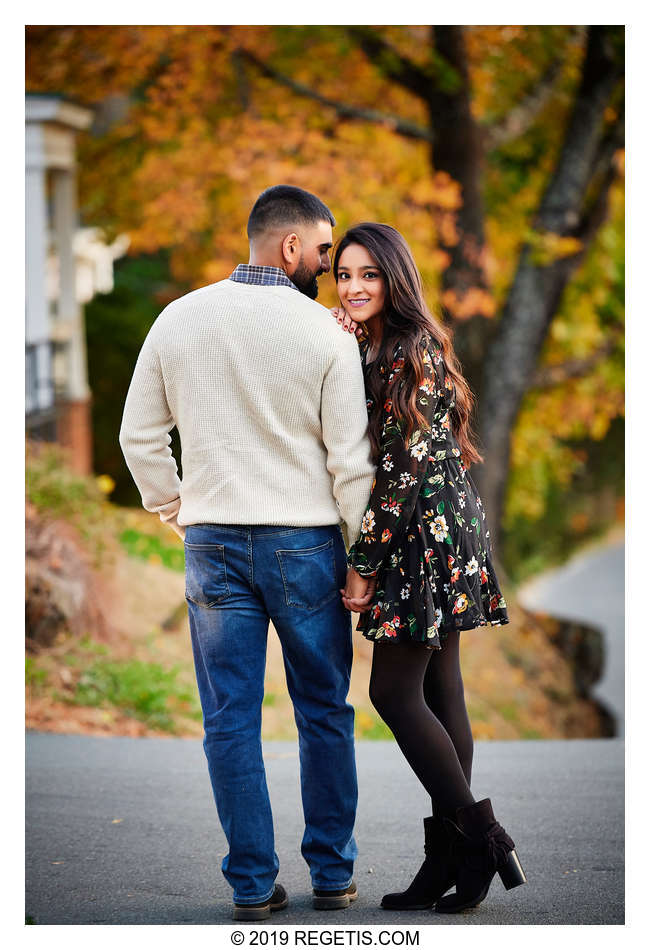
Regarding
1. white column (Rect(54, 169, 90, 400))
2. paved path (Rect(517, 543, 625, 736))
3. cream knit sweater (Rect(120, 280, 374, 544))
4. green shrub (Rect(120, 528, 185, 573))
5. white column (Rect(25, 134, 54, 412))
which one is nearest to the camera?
cream knit sweater (Rect(120, 280, 374, 544))

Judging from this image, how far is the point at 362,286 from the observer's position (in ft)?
9.36

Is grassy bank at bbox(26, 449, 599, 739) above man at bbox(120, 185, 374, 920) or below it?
below

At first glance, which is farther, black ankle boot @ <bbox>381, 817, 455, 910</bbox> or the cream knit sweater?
black ankle boot @ <bbox>381, 817, 455, 910</bbox>

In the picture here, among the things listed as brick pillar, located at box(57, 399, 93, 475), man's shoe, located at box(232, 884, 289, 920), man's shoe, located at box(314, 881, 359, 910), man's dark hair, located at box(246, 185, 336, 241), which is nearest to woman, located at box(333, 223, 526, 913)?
man's dark hair, located at box(246, 185, 336, 241)

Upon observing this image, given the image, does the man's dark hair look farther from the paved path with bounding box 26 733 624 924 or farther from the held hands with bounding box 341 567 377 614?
the paved path with bounding box 26 733 624 924

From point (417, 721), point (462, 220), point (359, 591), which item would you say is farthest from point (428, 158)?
point (417, 721)

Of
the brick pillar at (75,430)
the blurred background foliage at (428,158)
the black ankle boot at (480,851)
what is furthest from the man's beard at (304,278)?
the brick pillar at (75,430)

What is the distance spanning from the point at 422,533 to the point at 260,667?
57 cm

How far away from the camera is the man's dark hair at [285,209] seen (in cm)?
280

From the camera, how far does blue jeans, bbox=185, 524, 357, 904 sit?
2.77 metres

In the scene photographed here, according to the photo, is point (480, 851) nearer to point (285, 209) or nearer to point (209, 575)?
point (209, 575)

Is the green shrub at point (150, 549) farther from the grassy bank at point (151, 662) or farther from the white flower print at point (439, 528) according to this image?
the white flower print at point (439, 528)

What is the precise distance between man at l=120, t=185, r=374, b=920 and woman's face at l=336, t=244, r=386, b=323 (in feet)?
0.33

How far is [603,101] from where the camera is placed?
29.1 feet
